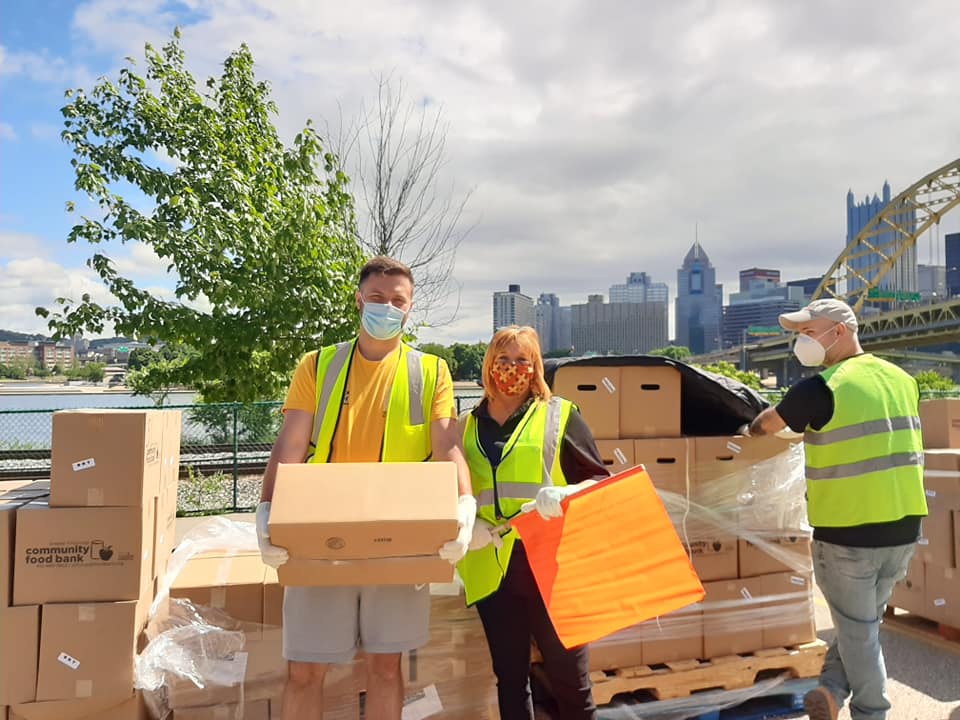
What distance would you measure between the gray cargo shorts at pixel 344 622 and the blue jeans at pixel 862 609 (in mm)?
2077

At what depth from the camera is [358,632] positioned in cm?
242

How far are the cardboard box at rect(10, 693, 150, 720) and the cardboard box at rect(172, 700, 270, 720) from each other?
238 mm

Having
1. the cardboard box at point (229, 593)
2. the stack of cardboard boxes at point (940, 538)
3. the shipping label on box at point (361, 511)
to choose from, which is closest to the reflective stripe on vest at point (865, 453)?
the stack of cardboard boxes at point (940, 538)

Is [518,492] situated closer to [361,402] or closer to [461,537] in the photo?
[461,537]

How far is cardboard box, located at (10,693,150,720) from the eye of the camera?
2664 millimetres

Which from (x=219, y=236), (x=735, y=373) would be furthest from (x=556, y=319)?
(x=219, y=236)

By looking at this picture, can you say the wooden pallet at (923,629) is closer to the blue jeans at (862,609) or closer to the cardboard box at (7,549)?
the blue jeans at (862,609)

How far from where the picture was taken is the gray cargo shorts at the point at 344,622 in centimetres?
235

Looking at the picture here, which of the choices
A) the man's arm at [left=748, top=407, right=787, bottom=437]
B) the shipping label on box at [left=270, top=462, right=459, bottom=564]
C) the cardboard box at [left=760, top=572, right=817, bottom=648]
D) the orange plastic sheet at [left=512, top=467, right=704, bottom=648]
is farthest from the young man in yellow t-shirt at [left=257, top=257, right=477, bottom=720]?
the cardboard box at [left=760, top=572, right=817, bottom=648]

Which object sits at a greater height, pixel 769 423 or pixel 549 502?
pixel 769 423

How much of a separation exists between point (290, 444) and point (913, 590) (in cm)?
470

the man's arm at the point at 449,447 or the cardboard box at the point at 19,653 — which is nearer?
the man's arm at the point at 449,447

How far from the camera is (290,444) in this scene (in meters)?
2.51

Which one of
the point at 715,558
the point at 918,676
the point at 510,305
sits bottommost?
the point at 918,676
